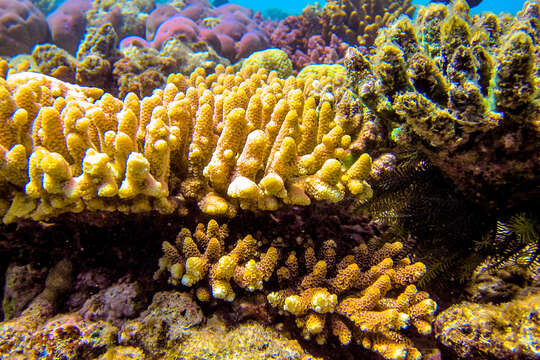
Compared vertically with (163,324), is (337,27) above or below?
above

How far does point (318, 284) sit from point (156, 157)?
149 cm

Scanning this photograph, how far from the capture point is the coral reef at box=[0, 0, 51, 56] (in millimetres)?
9812

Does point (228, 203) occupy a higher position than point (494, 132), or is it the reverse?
point (494, 132)

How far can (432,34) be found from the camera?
2.18 meters

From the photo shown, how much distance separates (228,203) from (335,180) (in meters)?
0.78

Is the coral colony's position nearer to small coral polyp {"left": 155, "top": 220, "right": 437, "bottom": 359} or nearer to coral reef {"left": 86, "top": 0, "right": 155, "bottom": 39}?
small coral polyp {"left": 155, "top": 220, "right": 437, "bottom": 359}

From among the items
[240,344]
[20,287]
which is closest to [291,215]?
[240,344]

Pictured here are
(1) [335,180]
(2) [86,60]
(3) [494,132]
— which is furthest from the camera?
(2) [86,60]

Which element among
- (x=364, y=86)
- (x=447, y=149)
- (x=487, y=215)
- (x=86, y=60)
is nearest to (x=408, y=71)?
(x=364, y=86)

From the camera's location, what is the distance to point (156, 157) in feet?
6.08

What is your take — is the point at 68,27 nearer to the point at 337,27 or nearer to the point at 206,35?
the point at 206,35

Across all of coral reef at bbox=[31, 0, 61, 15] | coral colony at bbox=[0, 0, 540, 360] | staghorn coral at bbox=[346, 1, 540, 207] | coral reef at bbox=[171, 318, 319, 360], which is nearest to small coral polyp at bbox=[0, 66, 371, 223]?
coral colony at bbox=[0, 0, 540, 360]

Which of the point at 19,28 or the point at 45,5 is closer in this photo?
the point at 19,28

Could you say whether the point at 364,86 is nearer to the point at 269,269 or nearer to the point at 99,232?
the point at 269,269
